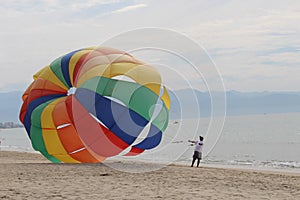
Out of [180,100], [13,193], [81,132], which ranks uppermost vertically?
[180,100]

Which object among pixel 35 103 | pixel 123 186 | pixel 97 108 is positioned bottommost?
pixel 123 186

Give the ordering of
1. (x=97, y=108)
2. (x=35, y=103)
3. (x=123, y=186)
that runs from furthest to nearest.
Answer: (x=35, y=103) → (x=97, y=108) → (x=123, y=186)

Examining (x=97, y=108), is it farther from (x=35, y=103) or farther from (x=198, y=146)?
(x=198, y=146)

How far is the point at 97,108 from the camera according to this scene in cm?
1170

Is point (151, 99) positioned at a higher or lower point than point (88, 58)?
lower

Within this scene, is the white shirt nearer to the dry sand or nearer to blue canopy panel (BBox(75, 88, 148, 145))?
the dry sand

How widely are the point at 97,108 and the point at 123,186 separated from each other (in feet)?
10.2

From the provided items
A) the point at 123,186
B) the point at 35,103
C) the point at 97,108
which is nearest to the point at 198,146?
the point at 97,108

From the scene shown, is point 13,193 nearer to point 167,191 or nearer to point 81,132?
point 167,191

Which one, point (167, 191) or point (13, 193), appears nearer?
point (13, 193)

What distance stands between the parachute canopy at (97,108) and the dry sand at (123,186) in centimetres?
72

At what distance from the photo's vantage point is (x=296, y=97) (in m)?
187

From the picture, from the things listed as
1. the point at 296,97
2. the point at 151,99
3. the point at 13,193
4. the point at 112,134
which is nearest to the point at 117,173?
the point at 112,134

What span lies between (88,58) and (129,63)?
1135mm
